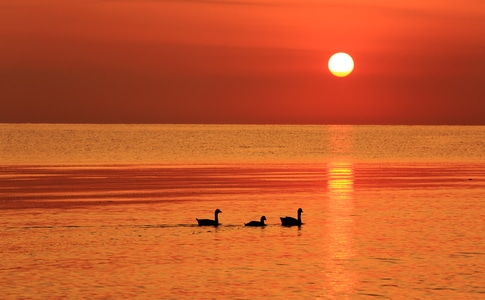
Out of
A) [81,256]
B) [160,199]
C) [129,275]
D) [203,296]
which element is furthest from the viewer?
[160,199]

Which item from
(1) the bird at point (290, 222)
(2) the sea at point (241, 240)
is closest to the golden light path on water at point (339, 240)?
(2) the sea at point (241, 240)

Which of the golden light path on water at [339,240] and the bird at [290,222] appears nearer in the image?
the golden light path on water at [339,240]

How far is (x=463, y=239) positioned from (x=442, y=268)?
6.13m

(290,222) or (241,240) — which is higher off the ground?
(290,222)

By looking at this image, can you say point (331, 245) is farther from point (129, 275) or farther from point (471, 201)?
point (471, 201)

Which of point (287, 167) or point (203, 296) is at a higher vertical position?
point (287, 167)

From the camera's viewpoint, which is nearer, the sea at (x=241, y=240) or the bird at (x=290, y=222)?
the sea at (x=241, y=240)

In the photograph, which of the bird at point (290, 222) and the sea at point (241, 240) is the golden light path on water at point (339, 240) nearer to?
the sea at point (241, 240)

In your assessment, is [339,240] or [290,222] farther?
[290,222]

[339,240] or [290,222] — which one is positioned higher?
[290,222]

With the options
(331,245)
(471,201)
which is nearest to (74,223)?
(331,245)

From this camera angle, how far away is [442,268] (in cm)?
2822

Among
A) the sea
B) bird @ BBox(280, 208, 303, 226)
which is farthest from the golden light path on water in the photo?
bird @ BBox(280, 208, 303, 226)

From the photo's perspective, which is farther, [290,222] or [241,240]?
[290,222]
